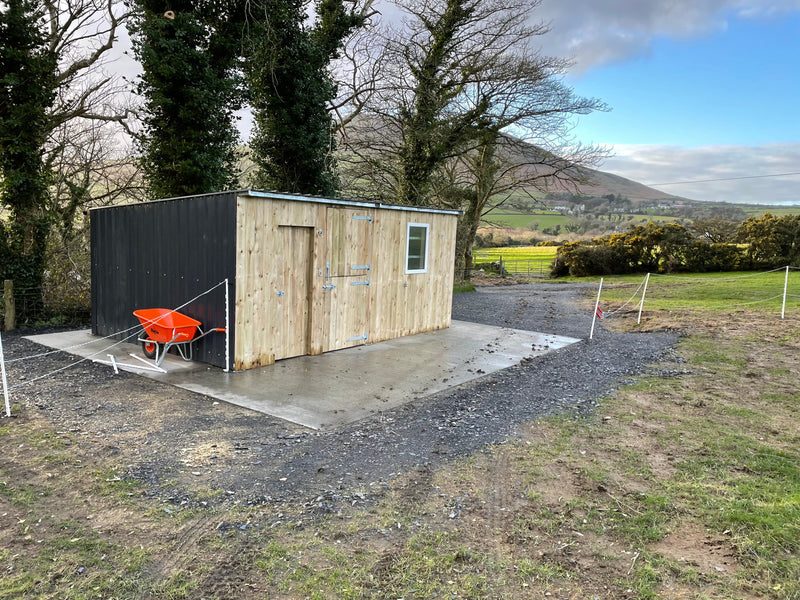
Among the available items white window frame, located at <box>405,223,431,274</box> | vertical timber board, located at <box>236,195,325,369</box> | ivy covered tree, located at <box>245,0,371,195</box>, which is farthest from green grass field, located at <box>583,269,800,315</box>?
vertical timber board, located at <box>236,195,325,369</box>

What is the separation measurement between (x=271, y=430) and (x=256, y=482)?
109cm

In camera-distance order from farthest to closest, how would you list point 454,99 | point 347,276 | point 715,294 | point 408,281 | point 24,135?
1. point 454,99
2. point 715,294
3. point 24,135
4. point 408,281
5. point 347,276

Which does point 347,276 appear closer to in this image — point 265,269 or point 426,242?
point 265,269

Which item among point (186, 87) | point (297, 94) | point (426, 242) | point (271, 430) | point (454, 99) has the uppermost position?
point (454, 99)

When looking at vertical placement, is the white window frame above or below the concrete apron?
above

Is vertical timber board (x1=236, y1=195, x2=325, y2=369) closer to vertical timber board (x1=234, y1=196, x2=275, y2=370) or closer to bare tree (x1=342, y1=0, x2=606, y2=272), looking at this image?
vertical timber board (x1=234, y1=196, x2=275, y2=370)

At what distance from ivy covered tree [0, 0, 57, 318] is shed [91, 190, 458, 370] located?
95.0 inches

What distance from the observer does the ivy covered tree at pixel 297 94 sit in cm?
1316

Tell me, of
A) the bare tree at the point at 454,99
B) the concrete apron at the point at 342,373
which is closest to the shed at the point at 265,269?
the concrete apron at the point at 342,373

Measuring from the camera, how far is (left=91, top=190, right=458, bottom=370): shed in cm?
659

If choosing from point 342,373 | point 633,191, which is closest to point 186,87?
point 342,373

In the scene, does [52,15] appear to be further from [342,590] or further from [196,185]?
[342,590]

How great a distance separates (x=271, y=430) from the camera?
4.76 m

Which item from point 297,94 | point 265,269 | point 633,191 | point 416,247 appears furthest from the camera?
point 633,191
